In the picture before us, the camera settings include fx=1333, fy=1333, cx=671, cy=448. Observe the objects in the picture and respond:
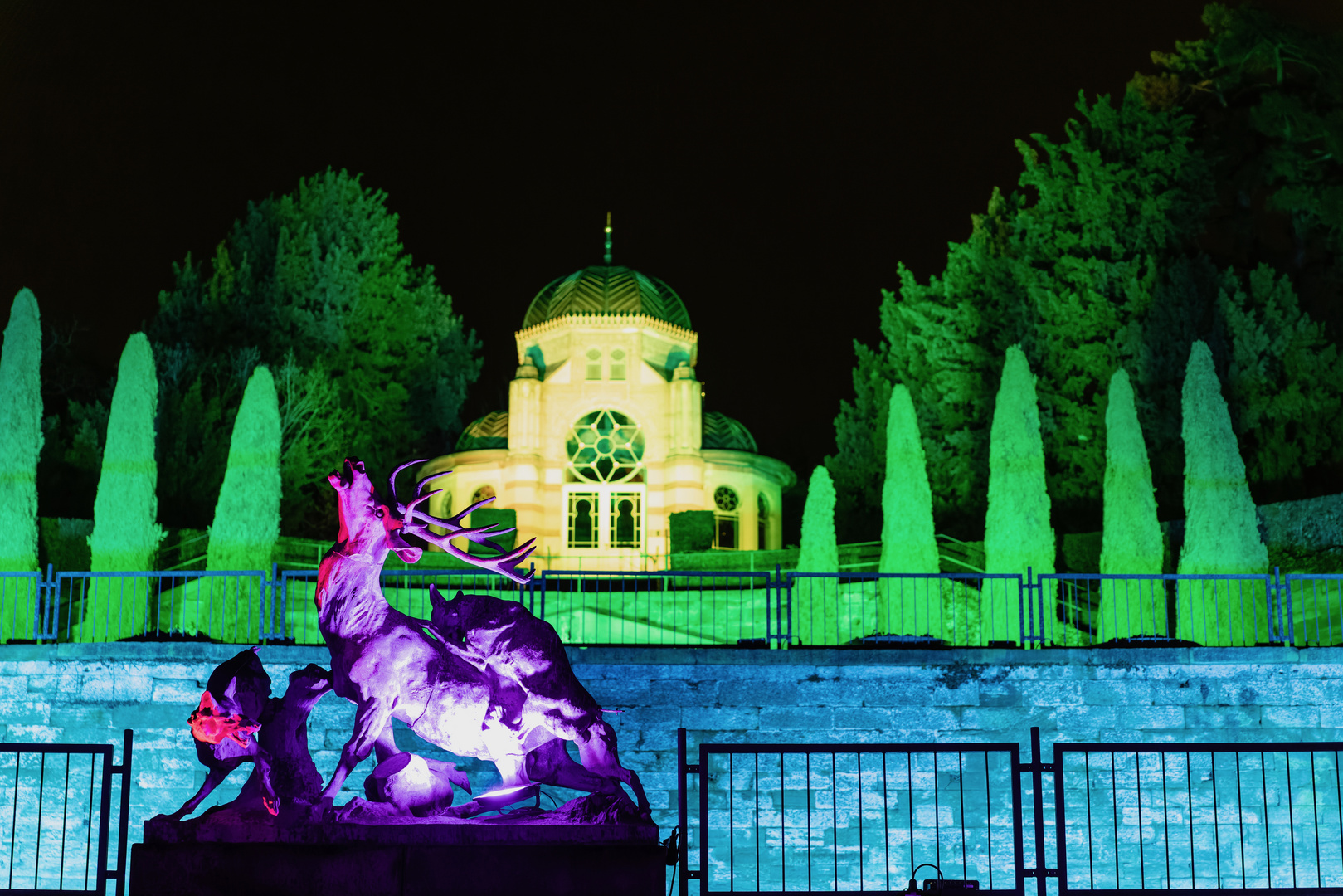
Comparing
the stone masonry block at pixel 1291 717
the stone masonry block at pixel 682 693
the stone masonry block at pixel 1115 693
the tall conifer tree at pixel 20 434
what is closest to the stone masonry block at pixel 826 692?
the stone masonry block at pixel 682 693

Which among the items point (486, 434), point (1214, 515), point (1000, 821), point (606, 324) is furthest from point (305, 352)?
point (1000, 821)

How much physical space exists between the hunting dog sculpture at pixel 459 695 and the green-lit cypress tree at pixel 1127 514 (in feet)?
50.8

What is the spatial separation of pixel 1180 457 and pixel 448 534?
970 inches

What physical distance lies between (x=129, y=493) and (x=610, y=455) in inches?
518

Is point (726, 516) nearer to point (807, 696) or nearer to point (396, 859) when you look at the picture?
point (807, 696)

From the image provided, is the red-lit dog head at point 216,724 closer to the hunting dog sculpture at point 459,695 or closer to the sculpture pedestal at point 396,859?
the sculpture pedestal at point 396,859

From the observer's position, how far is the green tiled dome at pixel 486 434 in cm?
3525

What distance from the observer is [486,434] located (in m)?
35.9

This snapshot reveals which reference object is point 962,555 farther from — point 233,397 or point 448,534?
point 448,534

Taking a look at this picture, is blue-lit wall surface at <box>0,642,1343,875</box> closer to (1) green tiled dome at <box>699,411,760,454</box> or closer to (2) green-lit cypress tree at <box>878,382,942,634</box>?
(2) green-lit cypress tree at <box>878,382,942,634</box>

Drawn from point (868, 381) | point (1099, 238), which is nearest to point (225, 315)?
point (868, 381)

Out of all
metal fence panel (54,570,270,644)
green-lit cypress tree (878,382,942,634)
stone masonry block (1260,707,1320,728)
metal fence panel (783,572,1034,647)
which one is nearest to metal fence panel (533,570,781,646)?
metal fence panel (783,572,1034,647)

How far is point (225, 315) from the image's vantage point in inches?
1441

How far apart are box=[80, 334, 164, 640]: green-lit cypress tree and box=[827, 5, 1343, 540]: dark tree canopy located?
19030 millimetres
